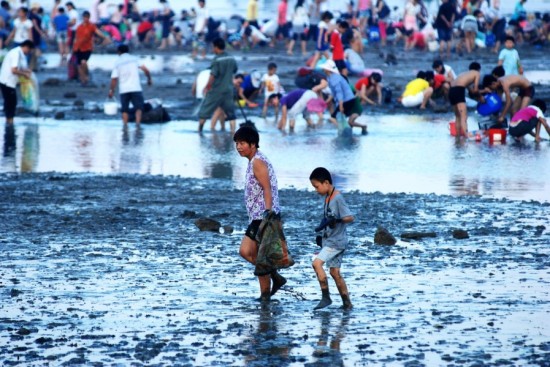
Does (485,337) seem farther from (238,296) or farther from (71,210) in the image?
(71,210)

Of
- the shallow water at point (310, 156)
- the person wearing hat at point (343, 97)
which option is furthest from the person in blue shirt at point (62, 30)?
the person wearing hat at point (343, 97)

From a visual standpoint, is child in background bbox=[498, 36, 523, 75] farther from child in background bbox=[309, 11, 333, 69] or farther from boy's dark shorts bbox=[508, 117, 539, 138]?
child in background bbox=[309, 11, 333, 69]

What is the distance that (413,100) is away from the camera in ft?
85.3

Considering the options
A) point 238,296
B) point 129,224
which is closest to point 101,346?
point 238,296

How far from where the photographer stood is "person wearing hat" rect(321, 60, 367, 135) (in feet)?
71.9

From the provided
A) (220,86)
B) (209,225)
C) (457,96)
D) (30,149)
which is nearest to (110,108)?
(220,86)

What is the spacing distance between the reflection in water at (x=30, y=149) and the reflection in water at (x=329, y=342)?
9.04 meters

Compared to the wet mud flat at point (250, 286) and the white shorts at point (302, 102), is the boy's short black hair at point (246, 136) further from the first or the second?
the white shorts at point (302, 102)

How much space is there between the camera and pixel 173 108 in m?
26.1

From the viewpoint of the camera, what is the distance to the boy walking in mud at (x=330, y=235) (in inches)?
357

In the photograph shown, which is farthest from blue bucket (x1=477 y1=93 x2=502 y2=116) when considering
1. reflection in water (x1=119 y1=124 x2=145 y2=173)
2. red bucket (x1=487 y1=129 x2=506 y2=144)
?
reflection in water (x1=119 y1=124 x2=145 y2=173)

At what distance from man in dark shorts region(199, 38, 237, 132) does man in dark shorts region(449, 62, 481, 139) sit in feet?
11.7

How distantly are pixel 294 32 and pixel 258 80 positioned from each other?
17558 millimetres

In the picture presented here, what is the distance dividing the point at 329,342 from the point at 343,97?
1411cm
